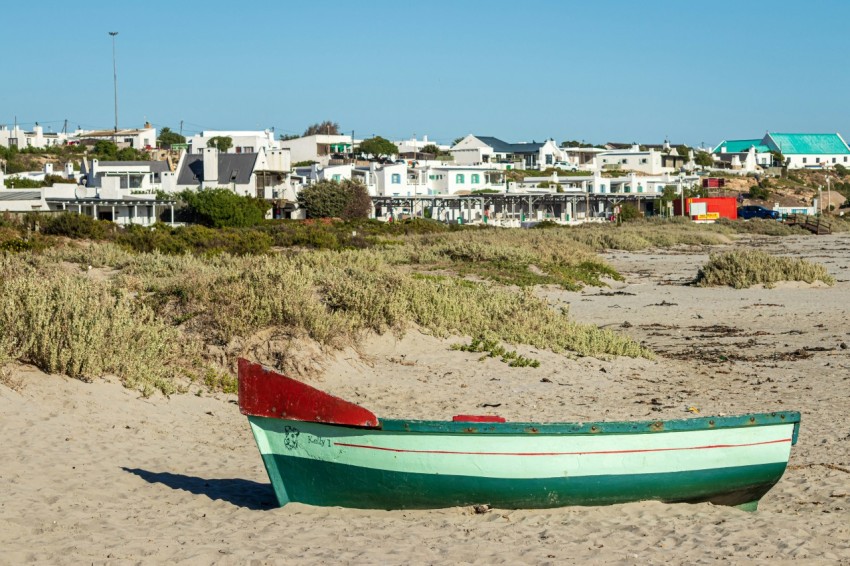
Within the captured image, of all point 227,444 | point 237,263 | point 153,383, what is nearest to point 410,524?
point 227,444

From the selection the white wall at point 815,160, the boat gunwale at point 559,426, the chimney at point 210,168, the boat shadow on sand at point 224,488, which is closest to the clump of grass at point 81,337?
the boat shadow on sand at point 224,488

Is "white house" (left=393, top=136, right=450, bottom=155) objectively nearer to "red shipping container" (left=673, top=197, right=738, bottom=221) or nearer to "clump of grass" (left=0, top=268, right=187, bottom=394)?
"red shipping container" (left=673, top=197, right=738, bottom=221)

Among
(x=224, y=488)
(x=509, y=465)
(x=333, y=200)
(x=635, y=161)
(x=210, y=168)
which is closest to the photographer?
(x=509, y=465)

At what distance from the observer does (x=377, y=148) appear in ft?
416

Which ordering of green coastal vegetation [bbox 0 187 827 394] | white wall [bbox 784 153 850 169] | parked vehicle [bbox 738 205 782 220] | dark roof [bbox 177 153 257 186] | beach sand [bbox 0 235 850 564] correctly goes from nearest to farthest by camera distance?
beach sand [bbox 0 235 850 564]
green coastal vegetation [bbox 0 187 827 394]
dark roof [bbox 177 153 257 186]
parked vehicle [bbox 738 205 782 220]
white wall [bbox 784 153 850 169]

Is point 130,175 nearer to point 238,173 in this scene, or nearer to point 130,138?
point 238,173

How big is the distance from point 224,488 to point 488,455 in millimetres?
2621

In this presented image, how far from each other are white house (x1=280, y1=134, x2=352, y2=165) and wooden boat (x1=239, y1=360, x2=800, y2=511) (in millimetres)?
102651

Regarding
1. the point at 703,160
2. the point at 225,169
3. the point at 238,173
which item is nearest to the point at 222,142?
the point at 225,169

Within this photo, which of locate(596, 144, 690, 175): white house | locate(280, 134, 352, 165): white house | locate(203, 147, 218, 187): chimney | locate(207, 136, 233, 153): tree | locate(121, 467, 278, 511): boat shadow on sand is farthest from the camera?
locate(596, 144, 690, 175): white house

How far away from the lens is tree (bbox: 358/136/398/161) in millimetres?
125600

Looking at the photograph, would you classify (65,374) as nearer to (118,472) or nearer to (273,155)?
(118,472)

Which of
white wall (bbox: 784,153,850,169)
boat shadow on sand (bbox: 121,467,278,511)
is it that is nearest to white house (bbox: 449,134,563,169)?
white wall (bbox: 784,153,850,169)

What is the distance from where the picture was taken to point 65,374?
37.7 ft
